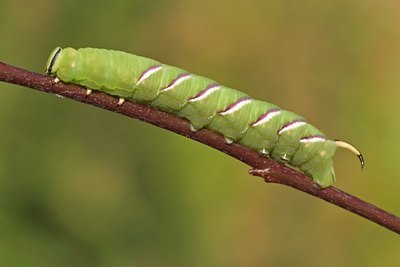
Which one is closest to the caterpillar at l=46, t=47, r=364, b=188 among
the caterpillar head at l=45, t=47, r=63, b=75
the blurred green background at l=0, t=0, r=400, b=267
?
the caterpillar head at l=45, t=47, r=63, b=75

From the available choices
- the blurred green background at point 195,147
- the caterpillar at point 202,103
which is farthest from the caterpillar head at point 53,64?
the blurred green background at point 195,147

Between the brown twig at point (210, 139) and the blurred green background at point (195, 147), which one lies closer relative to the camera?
the brown twig at point (210, 139)

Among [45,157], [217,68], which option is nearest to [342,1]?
[217,68]

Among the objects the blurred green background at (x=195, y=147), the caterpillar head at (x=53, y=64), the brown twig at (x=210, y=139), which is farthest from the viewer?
the blurred green background at (x=195, y=147)

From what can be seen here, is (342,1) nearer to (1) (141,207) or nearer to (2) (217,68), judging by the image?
(2) (217,68)

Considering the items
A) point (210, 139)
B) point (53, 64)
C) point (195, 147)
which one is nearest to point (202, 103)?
point (210, 139)

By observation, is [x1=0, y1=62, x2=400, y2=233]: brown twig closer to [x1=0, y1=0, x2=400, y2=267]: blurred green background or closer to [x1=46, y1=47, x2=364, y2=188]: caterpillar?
[x1=46, y1=47, x2=364, y2=188]: caterpillar

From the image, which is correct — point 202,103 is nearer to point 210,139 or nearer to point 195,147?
point 210,139

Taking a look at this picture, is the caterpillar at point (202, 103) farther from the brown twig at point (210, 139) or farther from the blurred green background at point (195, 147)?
the blurred green background at point (195, 147)
